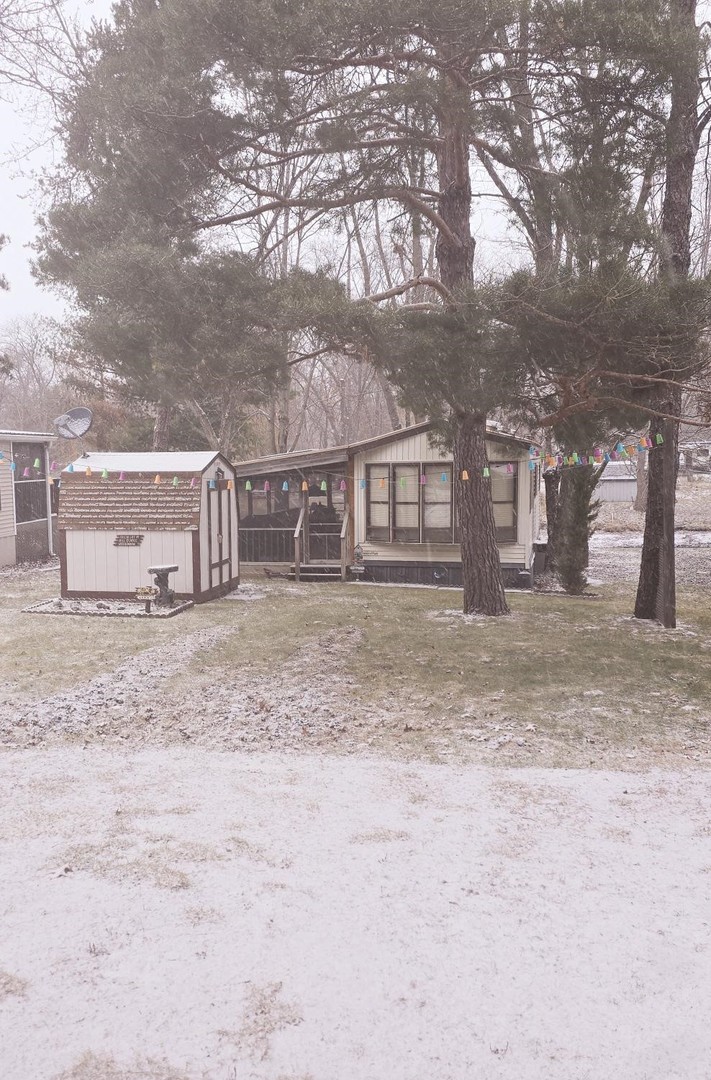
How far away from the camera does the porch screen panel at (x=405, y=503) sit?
15.5m

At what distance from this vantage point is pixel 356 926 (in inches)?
141

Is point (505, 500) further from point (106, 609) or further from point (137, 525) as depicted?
point (106, 609)

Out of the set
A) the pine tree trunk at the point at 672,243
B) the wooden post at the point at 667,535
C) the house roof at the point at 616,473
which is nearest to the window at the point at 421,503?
the pine tree trunk at the point at 672,243

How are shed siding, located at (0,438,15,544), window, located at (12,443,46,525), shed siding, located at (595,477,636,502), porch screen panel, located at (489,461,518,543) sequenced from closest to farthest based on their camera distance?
porch screen panel, located at (489,461,518,543)
shed siding, located at (0,438,15,544)
window, located at (12,443,46,525)
shed siding, located at (595,477,636,502)

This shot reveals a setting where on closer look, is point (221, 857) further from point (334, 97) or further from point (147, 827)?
point (334, 97)

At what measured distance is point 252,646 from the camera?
9.21 metres

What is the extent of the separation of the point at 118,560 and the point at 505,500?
764cm

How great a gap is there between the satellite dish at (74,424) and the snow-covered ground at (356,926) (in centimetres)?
1027

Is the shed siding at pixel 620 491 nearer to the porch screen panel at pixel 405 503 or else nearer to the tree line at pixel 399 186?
the porch screen panel at pixel 405 503

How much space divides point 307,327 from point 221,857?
500 centimetres

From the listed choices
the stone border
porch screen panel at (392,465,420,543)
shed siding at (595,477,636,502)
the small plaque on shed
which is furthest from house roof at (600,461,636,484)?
the stone border

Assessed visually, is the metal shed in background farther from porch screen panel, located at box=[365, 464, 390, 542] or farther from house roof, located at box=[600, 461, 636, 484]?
porch screen panel, located at box=[365, 464, 390, 542]

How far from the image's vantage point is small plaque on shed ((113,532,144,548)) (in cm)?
1226

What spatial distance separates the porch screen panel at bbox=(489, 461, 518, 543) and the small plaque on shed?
23.0ft
